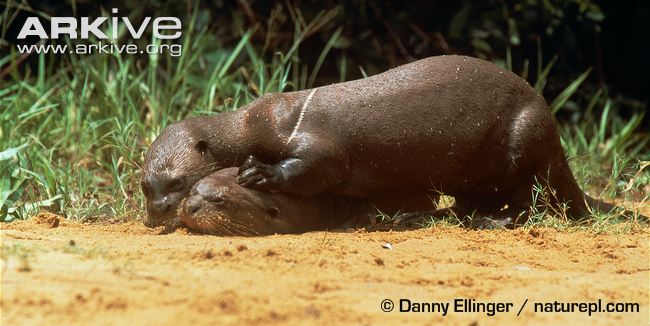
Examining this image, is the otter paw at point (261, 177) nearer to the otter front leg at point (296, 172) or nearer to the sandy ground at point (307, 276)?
the otter front leg at point (296, 172)

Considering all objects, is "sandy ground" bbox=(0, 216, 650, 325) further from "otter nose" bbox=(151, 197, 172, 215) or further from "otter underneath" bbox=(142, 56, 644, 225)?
"otter underneath" bbox=(142, 56, 644, 225)

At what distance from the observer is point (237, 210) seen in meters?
4.42

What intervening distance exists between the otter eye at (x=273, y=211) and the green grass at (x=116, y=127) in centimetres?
101

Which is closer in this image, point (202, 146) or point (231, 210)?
point (231, 210)

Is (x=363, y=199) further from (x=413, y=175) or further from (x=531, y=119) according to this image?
(x=531, y=119)

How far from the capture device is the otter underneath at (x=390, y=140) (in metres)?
4.68

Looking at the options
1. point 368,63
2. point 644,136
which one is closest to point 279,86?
point 368,63

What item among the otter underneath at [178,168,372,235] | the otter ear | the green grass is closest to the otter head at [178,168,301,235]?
the otter underneath at [178,168,372,235]

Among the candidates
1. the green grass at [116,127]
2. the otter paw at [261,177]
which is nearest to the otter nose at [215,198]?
the otter paw at [261,177]

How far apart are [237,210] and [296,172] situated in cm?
35

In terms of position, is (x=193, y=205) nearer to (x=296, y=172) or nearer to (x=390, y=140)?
(x=296, y=172)

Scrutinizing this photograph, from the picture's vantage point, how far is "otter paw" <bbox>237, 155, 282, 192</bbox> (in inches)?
177

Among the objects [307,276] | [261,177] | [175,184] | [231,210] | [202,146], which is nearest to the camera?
[307,276]

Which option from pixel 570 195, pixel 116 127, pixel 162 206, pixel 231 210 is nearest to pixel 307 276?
pixel 231 210
